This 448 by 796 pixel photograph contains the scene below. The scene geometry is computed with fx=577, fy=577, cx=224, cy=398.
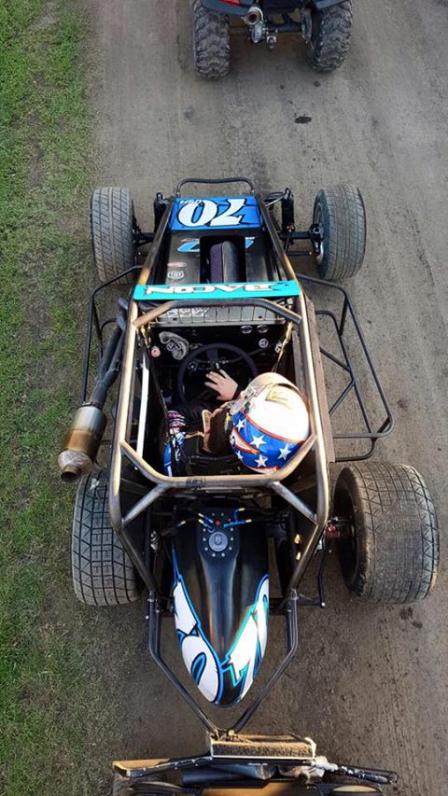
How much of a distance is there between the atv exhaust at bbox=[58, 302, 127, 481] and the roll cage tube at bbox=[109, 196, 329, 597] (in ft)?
1.28

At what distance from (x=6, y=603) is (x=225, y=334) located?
7.58 ft

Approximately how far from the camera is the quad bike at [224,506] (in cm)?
274

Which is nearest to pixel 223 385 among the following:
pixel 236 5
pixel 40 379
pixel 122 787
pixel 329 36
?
pixel 40 379

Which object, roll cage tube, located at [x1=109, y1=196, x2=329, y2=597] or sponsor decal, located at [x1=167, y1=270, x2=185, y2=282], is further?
sponsor decal, located at [x1=167, y1=270, x2=185, y2=282]

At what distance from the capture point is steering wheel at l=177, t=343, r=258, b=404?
3539mm

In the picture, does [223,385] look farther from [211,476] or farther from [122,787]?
[122,787]

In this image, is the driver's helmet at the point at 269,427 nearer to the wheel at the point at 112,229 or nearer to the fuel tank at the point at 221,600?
the fuel tank at the point at 221,600

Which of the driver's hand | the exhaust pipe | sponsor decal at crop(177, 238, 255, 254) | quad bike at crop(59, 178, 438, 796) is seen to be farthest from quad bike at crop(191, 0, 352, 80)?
the exhaust pipe

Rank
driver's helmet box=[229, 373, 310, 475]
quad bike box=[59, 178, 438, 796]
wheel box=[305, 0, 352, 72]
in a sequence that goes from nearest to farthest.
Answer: driver's helmet box=[229, 373, 310, 475] < quad bike box=[59, 178, 438, 796] < wheel box=[305, 0, 352, 72]

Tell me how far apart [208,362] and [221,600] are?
148 centimetres

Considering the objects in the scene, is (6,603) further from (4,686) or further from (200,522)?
(200,522)

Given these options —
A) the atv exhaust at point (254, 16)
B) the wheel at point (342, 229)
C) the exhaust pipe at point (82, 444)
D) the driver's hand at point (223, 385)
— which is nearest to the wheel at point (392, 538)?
the driver's hand at point (223, 385)


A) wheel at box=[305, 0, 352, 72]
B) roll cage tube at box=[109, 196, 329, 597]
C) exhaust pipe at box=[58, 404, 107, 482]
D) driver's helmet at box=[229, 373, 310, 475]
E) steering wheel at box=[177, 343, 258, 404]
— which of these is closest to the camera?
roll cage tube at box=[109, 196, 329, 597]

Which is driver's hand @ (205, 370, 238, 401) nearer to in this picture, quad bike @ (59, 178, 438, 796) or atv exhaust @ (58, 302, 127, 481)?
quad bike @ (59, 178, 438, 796)
